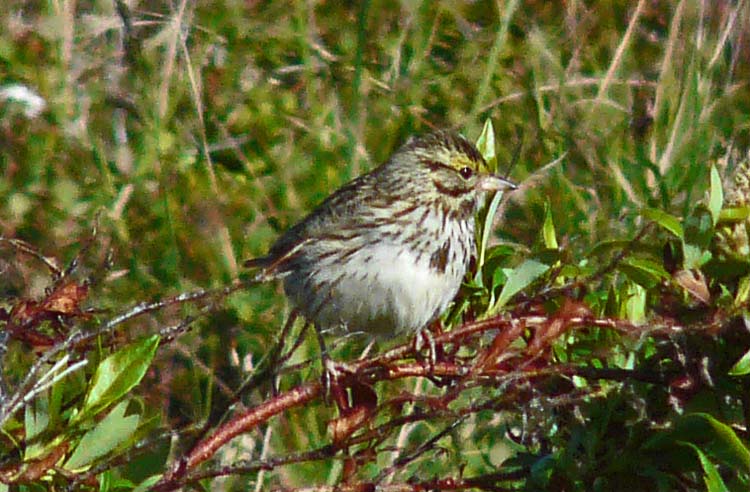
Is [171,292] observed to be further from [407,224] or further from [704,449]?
[704,449]

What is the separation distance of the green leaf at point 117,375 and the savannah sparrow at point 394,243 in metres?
0.93

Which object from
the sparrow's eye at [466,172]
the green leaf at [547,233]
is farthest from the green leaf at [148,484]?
the sparrow's eye at [466,172]

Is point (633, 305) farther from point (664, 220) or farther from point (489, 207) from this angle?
point (489, 207)

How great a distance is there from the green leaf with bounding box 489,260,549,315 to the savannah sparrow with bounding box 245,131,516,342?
0.68m

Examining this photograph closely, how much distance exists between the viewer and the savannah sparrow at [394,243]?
265 cm

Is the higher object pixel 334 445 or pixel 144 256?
pixel 334 445

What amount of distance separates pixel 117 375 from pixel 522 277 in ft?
1.58

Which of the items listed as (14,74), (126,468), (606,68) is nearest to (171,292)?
(14,74)

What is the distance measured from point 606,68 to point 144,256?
156 cm

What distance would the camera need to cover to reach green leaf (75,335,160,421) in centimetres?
159

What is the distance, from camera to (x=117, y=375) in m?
1.59

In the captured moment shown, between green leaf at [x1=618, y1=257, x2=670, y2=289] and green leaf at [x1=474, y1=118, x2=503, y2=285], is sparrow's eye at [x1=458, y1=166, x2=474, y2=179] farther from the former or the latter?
green leaf at [x1=618, y1=257, x2=670, y2=289]

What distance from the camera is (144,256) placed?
3721 millimetres

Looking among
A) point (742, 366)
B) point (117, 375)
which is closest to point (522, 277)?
point (742, 366)
